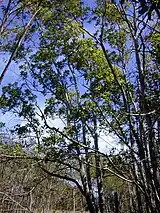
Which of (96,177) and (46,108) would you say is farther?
(96,177)

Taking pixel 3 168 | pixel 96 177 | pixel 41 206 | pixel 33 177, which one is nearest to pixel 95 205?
pixel 96 177

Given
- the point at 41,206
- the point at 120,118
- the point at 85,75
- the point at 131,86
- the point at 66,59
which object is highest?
the point at 66,59

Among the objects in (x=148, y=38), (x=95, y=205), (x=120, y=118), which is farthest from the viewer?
(x=95, y=205)

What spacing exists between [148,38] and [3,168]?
578 centimetres

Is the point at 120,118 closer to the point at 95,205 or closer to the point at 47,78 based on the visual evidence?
the point at 47,78

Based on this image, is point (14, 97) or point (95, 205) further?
Answer: point (95, 205)

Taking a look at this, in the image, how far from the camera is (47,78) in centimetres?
1297

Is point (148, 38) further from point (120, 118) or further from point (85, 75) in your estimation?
point (85, 75)

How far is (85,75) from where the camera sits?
11.7 m

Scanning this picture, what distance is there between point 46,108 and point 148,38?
5344mm

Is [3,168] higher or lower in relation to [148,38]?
lower

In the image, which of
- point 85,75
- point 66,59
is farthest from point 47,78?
point 85,75

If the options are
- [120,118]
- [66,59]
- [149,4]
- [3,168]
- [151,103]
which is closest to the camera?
[149,4]

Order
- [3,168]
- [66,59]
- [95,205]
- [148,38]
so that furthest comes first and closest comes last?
[95,205]
[66,59]
[3,168]
[148,38]
